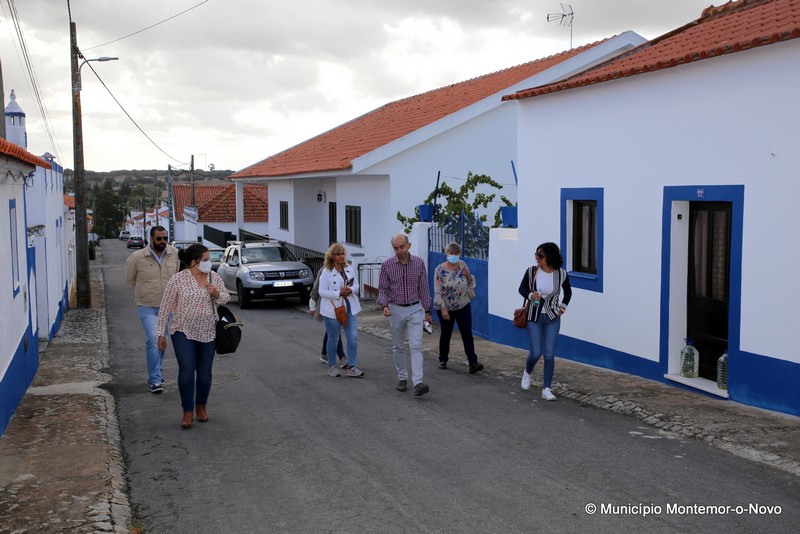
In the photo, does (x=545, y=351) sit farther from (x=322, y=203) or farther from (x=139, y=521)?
(x=322, y=203)

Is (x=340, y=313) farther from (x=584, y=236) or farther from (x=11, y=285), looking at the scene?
(x=11, y=285)

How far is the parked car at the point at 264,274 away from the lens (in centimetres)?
1967

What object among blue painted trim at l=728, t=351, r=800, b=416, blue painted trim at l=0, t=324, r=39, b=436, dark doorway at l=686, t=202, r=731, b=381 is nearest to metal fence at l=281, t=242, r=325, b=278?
blue painted trim at l=0, t=324, r=39, b=436

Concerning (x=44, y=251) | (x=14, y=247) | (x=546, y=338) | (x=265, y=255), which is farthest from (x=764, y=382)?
(x=265, y=255)

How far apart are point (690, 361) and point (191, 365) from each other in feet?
17.8

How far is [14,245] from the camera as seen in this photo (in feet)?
30.2

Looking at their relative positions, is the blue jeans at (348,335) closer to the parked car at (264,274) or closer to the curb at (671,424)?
the curb at (671,424)

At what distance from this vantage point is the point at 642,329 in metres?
9.70

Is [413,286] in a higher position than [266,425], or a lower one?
higher

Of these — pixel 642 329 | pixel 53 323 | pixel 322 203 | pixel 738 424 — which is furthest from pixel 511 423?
pixel 322 203

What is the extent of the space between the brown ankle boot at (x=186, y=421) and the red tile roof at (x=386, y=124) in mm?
12346

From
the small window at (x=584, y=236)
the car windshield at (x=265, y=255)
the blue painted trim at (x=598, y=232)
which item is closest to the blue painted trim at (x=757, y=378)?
the blue painted trim at (x=598, y=232)

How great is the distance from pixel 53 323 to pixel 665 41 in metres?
11.7

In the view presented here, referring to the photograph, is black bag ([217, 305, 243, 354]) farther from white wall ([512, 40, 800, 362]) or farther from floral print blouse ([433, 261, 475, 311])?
white wall ([512, 40, 800, 362])
